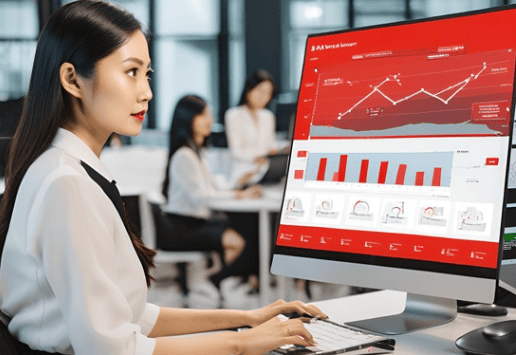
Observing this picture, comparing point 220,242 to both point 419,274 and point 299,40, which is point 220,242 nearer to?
point 419,274

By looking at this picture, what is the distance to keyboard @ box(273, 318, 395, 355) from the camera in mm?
1000

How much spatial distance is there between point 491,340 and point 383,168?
0.34m

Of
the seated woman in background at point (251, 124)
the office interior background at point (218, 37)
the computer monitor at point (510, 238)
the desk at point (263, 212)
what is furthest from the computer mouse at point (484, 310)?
the office interior background at point (218, 37)

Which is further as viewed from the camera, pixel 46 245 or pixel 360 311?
pixel 360 311

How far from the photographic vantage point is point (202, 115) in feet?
13.4

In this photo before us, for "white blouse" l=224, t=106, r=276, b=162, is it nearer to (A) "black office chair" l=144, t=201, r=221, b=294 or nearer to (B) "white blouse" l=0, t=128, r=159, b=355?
(A) "black office chair" l=144, t=201, r=221, b=294

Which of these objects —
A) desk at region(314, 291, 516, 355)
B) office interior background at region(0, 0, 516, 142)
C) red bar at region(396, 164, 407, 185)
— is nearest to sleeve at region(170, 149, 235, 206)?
desk at region(314, 291, 516, 355)

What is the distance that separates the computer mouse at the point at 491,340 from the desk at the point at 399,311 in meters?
0.02

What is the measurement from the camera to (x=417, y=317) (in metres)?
1.22

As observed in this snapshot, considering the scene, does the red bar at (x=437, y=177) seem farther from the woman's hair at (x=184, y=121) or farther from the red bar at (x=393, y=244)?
the woman's hair at (x=184, y=121)

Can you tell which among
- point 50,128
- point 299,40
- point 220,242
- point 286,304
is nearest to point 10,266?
point 50,128

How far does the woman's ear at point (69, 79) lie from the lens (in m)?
1.00

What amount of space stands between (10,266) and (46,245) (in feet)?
0.38

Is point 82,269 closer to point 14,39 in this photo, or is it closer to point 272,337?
point 272,337
